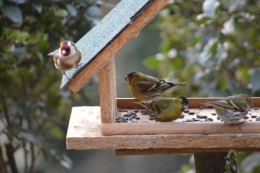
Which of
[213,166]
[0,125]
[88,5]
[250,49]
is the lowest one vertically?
[0,125]

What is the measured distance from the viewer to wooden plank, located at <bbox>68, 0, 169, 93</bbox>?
3.42 m

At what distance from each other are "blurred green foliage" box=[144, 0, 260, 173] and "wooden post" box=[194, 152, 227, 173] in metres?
0.74

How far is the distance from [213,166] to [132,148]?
762mm

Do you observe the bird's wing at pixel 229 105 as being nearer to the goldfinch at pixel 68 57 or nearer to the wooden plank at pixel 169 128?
the wooden plank at pixel 169 128

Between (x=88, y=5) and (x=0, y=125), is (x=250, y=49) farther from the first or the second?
(x=0, y=125)

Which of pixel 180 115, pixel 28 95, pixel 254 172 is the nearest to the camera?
pixel 180 115

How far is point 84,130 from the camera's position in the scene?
3613 millimetres

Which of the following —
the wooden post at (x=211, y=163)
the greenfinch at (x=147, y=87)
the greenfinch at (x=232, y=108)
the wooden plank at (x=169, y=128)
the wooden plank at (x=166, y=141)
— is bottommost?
the wooden post at (x=211, y=163)

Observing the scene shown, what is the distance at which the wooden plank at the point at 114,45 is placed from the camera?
11.2 ft

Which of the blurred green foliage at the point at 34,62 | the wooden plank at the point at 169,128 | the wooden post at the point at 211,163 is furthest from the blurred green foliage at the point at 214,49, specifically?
the wooden plank at the point at 169,128

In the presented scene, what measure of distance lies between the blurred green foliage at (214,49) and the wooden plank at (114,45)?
1235 millimetres

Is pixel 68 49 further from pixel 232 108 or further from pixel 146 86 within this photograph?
pixel 232 108

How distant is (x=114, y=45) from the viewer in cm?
344

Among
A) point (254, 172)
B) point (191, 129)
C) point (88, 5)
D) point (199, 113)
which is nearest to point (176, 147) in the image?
point (191, 129)
